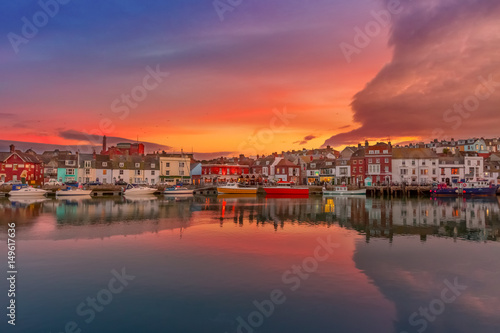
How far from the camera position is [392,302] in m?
13.3

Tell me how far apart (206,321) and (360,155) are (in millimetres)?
84416

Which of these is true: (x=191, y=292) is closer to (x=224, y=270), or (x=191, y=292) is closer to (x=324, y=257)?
(x=224, y=270)

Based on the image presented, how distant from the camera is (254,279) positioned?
15.9 m

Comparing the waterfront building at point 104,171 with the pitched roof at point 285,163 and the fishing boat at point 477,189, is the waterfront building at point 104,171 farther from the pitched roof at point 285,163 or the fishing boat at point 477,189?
the fishing boat at point 477,189

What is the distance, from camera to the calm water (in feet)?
38.9

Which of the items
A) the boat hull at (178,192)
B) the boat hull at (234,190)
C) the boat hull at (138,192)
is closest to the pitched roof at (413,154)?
the boat hull at (234,190)

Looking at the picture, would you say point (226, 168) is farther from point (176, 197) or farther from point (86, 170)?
point (176, 197)

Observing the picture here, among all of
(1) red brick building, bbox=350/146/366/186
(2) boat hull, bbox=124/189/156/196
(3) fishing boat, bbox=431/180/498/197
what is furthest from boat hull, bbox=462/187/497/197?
(2) boat hull, bbox=124/189/156/196

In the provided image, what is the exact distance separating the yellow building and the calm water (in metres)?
63.3

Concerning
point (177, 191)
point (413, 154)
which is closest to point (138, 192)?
point (177, 191)

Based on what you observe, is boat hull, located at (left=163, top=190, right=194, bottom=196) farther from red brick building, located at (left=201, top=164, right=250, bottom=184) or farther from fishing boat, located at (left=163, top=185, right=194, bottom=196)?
red brick building, located at (left=201, top=164, right=250, bottom=184)

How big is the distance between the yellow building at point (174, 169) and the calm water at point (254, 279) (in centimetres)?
6333

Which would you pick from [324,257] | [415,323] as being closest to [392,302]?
[415,323]

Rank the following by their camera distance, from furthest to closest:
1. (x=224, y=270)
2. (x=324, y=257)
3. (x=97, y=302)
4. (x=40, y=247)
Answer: (x=40, y=247) → (x=324, y=257) → (x=224, y=270) → (x=97, y=302)
